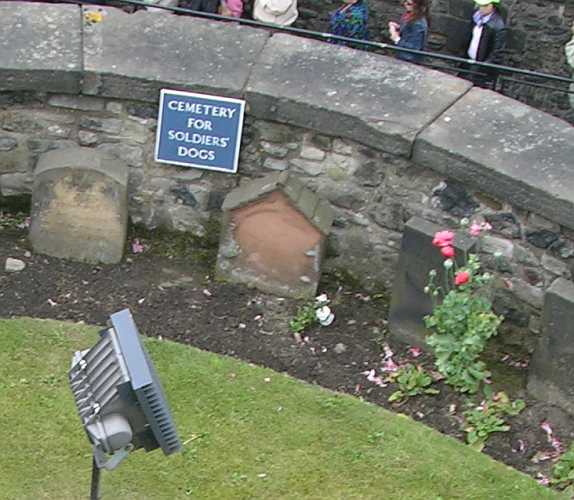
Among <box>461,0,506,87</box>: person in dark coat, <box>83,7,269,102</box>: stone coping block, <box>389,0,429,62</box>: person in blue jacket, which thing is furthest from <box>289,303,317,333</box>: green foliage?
<box>461,0,506,87</box>: person in dark coat

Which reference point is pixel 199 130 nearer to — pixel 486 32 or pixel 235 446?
pixel 235 446

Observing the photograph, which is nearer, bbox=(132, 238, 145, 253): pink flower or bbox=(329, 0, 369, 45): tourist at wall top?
bbox=(132, 238, 145, 253): pink flower

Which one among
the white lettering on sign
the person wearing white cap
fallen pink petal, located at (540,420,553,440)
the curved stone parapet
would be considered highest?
the curved stone parapet

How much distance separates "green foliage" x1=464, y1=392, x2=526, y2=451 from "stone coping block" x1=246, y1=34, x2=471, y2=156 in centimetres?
139

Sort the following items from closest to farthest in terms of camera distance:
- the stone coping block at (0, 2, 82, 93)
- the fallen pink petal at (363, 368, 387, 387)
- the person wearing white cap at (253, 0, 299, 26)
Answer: the fallen pink petal at (363, 368, 387, 387) → the stone coping block at (0, 2, 82, 93) → the person wearing white cap at (253, 0, 299, 26)

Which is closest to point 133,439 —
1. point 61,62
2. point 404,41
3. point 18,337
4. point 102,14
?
point 18,337

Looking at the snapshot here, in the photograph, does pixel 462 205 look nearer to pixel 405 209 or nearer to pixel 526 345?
pixel 405 209

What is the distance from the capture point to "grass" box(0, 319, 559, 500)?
211 inches

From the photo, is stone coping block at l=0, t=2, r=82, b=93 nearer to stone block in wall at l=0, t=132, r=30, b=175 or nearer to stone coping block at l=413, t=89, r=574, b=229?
stone block in wall at l=0, t=132, r=30, b=175

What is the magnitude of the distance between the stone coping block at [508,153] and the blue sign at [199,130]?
104 centimetres

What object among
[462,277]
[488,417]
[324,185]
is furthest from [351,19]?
[488,417]

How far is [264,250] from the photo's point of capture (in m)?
6.50

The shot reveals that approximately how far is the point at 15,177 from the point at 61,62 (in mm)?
782

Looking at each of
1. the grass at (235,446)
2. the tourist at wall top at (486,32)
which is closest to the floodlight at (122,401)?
the grass at (235,446)
